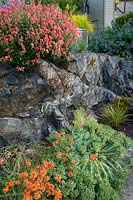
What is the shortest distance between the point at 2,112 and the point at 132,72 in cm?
309

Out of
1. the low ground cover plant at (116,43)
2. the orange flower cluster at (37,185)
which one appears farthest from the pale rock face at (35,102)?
the low ground cover plant at (116,43)

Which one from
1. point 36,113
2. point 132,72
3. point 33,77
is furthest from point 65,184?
point 132,72

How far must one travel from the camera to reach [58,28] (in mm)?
3854

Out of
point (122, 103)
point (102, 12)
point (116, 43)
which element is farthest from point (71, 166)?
point (102, 12)

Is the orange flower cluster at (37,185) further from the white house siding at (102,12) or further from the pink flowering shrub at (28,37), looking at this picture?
the white house siding at (102,12)

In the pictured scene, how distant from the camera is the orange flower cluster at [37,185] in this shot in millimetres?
2691

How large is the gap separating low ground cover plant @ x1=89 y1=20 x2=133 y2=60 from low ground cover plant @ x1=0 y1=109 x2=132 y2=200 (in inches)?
108

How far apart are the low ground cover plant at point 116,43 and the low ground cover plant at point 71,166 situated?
274cm

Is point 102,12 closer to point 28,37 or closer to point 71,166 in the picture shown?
point 28,37

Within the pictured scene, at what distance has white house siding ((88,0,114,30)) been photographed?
34.8 ft

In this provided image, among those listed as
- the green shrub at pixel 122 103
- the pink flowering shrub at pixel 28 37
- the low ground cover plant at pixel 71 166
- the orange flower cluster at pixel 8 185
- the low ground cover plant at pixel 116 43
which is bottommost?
the green shrub at pixel 122 103

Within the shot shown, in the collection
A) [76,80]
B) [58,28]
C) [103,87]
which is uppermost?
[58,28]

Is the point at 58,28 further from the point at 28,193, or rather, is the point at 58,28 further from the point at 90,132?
the point at 28,193

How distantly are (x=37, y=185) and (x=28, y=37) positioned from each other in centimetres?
177
